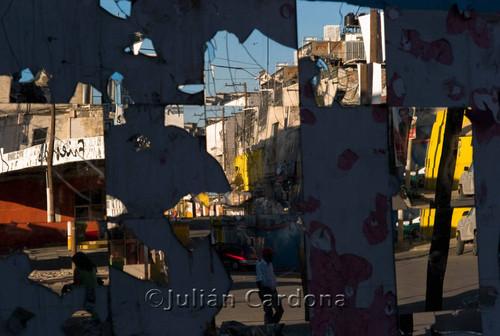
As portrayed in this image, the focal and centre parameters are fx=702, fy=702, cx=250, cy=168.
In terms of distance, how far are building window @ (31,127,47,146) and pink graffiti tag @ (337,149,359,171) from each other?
6.12 ft

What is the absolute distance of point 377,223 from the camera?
15.4 feet

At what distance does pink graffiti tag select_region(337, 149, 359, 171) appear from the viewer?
4.64 meters

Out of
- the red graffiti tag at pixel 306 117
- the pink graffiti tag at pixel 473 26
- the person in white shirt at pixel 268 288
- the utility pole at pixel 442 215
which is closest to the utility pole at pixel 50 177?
the person in white shirt at pixel 268 288

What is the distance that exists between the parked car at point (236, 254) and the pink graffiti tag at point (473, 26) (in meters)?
2.11

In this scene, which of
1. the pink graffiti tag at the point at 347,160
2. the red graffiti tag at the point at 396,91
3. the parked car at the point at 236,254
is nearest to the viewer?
the parked car at the point at 236,254

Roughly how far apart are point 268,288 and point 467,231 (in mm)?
1542

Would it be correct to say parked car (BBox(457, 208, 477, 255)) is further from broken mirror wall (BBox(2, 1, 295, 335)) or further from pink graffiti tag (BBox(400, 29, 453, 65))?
broken mirror wall (BBox(2, 1, 295, 335))

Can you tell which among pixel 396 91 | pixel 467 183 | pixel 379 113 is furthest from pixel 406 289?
pixel 396 91

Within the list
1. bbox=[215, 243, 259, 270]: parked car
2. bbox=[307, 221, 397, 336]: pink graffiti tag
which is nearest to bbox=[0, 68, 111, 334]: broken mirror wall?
bbox=[215, 243, 259, 270]: parked car

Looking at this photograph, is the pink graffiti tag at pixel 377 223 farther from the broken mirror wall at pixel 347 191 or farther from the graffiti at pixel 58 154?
the graffiti at pixel 58 154

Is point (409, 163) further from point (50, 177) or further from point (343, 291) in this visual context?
point (50, 177)

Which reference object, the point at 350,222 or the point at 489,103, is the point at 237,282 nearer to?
the point at 350,222

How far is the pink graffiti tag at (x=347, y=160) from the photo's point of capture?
4.64 metres

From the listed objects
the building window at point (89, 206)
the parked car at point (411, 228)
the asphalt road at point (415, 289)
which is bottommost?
the asphalt road at point (415, 289)
